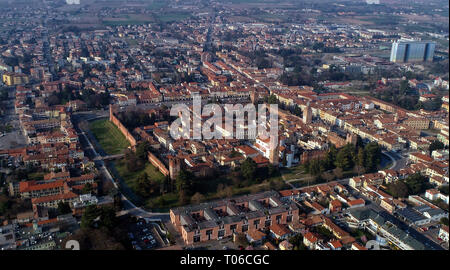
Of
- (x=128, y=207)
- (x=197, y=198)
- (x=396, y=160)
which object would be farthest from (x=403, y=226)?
(x=128, y=207)

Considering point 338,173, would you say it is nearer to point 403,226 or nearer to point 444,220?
point 403,226

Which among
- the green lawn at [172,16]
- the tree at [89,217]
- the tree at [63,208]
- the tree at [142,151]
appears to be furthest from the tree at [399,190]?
the green lawn at [172,16]

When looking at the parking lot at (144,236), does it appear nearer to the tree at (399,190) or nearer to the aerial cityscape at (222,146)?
the aerial cityscape at (222,146)

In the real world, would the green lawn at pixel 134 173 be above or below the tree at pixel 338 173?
below

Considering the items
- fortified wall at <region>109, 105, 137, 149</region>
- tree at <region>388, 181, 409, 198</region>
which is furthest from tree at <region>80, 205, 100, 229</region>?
tree at <region>388, 181, 409, 198</region>

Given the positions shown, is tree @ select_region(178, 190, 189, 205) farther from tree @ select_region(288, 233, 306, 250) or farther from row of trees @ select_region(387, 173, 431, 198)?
row of trees @ select_region(387, 173, 431, 198)
